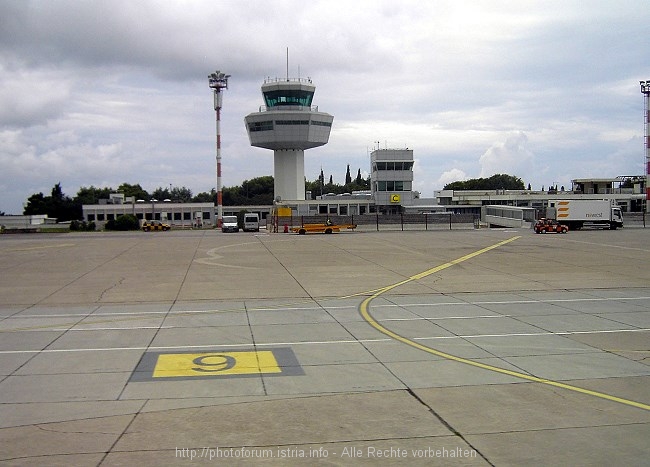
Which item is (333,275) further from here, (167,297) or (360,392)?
(360,392)

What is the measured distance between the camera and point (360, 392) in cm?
1089

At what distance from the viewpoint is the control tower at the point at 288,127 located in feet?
371

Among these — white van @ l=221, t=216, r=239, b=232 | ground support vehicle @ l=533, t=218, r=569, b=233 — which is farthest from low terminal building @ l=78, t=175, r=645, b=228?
white van @ l=221, t=216, r=239, b=232

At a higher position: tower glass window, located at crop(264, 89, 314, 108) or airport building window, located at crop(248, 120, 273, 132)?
tower glass window, located at crop(264, 89, 314, 108)

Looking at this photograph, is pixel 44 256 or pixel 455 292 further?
pixel 44 256

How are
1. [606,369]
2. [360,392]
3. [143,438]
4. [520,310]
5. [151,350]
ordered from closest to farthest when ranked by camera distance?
[143,438]
[360,392]
[606,369]
[151,350]
[520,310]

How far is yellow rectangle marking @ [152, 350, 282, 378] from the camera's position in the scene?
1247cm

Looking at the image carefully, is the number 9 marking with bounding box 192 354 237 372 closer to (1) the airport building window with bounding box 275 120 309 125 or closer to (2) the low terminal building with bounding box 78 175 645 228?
(2) the low terminal building with bounding box 78 175 645 228

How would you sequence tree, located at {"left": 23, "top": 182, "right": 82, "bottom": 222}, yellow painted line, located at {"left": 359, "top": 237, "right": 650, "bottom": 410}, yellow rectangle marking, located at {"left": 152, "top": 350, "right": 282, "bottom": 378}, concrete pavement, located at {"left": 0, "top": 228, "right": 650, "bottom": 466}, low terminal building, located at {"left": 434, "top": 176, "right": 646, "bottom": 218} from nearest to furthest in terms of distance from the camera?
concrete pavement, located at {"left": 0, "top": 228, "right": 650, "bottom": 466} → yellow painted line, located at {"left": 359, "top": 237, "right": 650, "bottom": 410} → yellow rectangle marking, located at {"left": 152, "top": 350, "right": 282, "bottom": 378} → low terminal building, located at {"left": 434, "top": 176, "right": 646, "bottom": 218} → tree, located at {"left": 23, "top": 182, "right": 82, "bottom": 222}

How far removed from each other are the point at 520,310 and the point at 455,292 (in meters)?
4.72

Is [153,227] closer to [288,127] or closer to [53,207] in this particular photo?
[288,127]

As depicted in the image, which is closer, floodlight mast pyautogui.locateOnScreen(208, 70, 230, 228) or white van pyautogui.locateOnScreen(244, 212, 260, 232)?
white van pyautogui.locateOnScreen(244, 212, 260, 232)

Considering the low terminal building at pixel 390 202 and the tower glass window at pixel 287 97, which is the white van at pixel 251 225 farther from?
the tower glass window at pixel 287 97

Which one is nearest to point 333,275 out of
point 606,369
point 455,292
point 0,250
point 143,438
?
point 455,292
